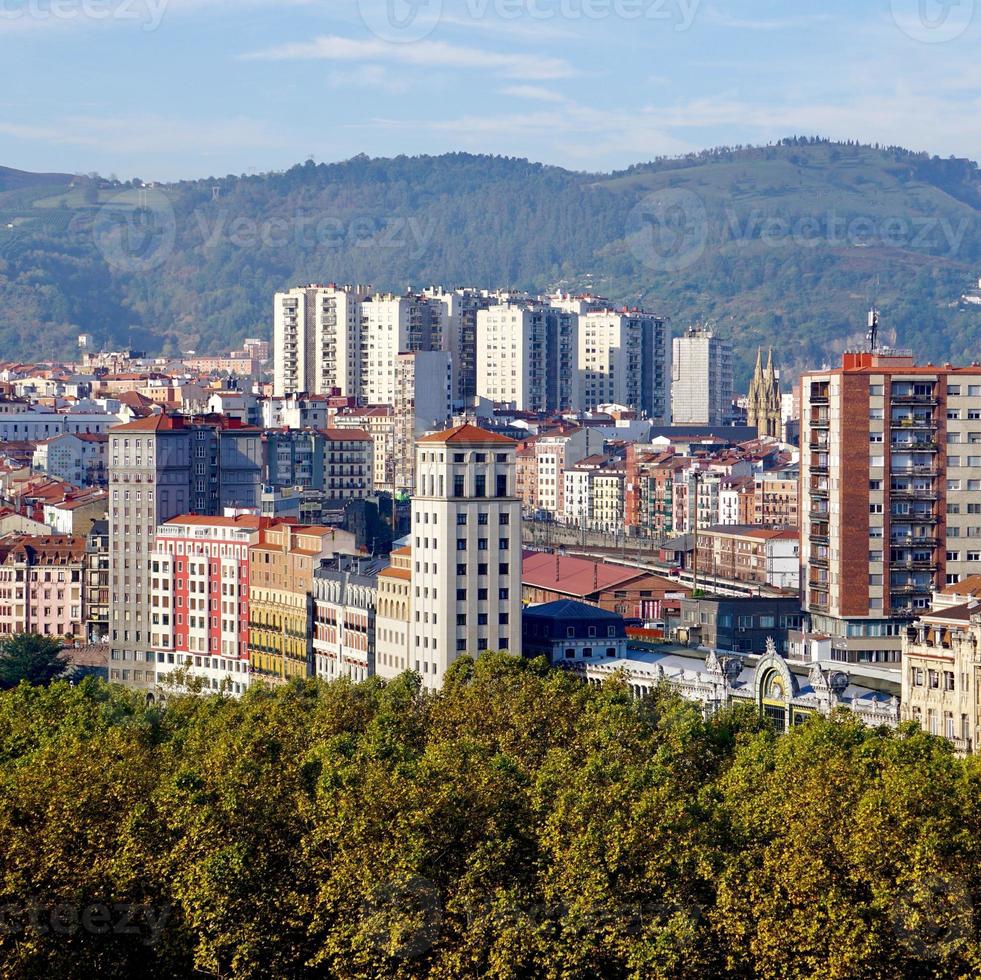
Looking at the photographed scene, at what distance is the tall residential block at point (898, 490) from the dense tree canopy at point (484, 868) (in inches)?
1062

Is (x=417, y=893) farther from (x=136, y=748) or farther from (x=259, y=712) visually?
(x=259, y=712)

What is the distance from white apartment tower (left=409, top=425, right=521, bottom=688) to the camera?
2837 inches

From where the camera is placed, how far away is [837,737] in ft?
172

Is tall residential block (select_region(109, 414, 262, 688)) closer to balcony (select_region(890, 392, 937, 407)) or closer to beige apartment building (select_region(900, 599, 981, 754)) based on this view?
balcony (select_region(890, 392, 937, 407))

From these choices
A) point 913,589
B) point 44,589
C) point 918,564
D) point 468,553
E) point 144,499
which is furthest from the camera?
point 44,589

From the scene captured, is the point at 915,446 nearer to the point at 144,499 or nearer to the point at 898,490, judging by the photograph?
the point at 898,490

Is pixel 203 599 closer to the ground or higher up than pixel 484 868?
closer to the ground

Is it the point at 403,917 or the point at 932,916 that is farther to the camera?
the point at 403,917

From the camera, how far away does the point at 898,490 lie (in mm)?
75688

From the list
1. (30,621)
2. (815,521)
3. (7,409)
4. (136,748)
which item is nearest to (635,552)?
(30,621)

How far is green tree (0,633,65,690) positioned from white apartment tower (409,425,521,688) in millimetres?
22039

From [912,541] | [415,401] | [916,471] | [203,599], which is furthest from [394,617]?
[415,401]

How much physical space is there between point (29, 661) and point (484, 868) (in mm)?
51267

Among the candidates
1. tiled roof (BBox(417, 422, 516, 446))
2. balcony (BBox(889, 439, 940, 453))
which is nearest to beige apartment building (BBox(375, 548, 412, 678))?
tiled roof (BBox(417, 422, 516, 446))
